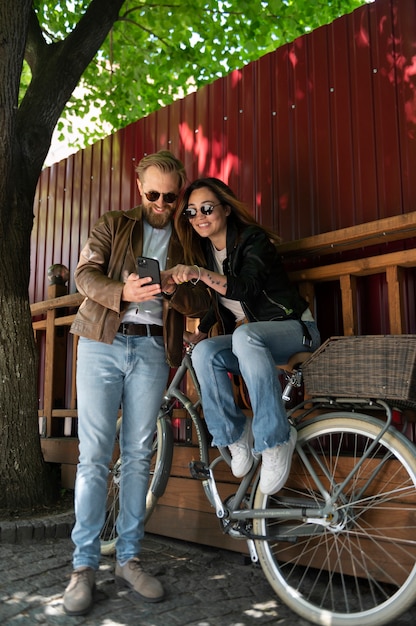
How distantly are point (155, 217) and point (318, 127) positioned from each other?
1408mm

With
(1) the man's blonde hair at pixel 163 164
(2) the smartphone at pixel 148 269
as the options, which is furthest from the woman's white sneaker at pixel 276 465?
(1) the man's blonde hair at pixel 163 164

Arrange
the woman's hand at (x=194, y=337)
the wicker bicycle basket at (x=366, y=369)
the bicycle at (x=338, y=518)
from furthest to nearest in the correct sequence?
the woman's hand at (x=194, y=337), the bicycle at (x=338, y=518), the wicker bicycle basket at (x=366, y=369)

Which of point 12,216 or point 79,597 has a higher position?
point 12,216

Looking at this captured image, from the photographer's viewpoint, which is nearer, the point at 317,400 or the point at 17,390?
the point at 317,400

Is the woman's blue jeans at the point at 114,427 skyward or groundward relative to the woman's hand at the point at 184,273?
groundward

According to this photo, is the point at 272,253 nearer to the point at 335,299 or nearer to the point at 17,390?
the point at 335,299

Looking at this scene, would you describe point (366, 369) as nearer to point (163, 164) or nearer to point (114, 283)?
point (114, 283)

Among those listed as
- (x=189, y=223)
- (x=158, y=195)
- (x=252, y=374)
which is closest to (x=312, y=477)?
(x=252, y=374)

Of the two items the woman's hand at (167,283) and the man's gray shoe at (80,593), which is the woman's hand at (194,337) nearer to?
the woman's hand at (167,283)

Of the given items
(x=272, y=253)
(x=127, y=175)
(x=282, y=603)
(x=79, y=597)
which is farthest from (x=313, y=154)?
(x=79, y=597)

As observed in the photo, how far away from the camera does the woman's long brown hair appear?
3107 millimetres

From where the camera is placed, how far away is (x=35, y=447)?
171 inches

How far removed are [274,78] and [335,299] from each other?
1676 millimetres

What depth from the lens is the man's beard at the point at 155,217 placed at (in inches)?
120
